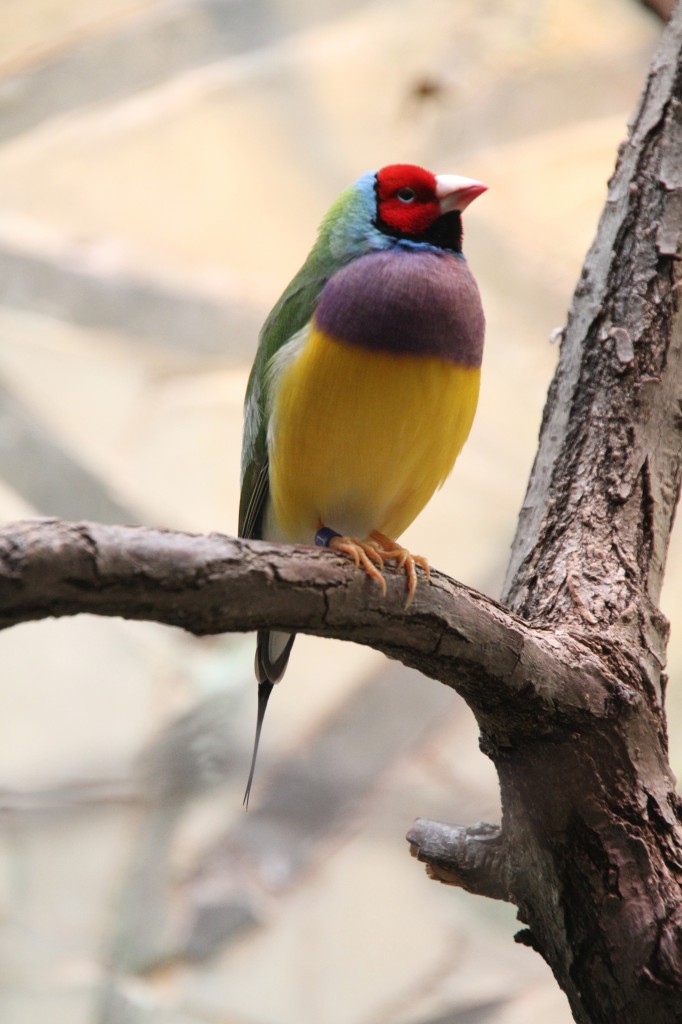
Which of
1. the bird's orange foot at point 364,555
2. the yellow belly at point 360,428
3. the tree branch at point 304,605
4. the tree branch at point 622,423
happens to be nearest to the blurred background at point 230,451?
the tree branch at point 622,423

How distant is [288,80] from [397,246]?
260cm

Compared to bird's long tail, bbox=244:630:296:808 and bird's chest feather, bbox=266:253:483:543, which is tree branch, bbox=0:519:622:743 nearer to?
bird's chest feather, bbox=266:253:483:543

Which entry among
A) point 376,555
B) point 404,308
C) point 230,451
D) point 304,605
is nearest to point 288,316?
point 404,308

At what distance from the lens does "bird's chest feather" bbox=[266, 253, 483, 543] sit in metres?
2.07

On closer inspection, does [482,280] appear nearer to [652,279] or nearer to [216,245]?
[216,245]

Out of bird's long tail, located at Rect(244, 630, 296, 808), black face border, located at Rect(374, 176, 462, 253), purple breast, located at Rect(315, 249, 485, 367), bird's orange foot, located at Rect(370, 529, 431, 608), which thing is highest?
black face border, located at Rect(374, 176, 462, 253)

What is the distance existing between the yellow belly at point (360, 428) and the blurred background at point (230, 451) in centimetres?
210

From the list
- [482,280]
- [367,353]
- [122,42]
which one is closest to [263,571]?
[367,353]

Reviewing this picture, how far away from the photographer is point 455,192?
2375 millimetres

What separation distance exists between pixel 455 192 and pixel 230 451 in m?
2.19

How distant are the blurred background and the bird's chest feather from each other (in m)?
2.15

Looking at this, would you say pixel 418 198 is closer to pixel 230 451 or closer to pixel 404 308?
pixel 404 308

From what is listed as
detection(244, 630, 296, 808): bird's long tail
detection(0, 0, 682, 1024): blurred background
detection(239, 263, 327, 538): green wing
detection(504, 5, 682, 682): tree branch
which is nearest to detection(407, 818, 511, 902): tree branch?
detection(504, 5, 682, 682): tree branch

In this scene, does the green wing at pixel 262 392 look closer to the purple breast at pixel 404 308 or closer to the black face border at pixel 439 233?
the purple breast at pixel 404 308
